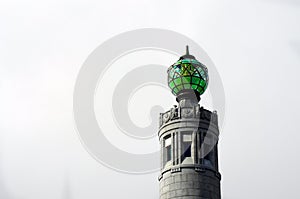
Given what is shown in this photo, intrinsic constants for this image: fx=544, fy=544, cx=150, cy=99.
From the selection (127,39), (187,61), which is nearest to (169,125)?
(187,61)

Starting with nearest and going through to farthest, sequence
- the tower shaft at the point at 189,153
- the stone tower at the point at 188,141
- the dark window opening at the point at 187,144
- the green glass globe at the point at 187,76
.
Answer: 1. the tower shaft at the point at 189,153
2. the stone tower at the point at 188,141
3. the dark window opening at the point at 187,144
4. the green glass globe at the point at 187,76

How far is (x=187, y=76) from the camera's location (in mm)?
53156

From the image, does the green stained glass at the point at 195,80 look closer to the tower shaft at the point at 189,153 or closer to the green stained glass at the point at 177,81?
the green stained glass at the point at 177,81

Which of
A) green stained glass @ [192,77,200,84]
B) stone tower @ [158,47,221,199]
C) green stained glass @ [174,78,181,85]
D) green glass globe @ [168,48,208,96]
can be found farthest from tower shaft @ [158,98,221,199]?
green stained glass @ [192,77,200,84]

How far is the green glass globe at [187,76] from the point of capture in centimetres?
5319

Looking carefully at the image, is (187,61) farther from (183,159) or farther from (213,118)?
(183,159)

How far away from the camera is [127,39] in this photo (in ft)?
194

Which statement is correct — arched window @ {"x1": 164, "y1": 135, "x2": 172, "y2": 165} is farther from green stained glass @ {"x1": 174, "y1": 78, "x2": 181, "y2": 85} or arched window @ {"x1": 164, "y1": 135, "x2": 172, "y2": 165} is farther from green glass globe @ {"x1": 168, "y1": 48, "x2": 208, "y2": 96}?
green stained glass @ {"x1": 174, "y1": 78, "x2": 181, "y2": 85}

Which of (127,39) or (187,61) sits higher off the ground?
(127,39)

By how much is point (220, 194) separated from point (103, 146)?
13565 mm

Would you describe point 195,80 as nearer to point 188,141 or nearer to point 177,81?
point 177,81

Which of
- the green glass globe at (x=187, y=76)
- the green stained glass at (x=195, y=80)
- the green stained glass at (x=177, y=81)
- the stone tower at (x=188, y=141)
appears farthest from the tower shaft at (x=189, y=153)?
the green stained glass at (x=195, y=80)

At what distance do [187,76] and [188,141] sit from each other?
6717mm

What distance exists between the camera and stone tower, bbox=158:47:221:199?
159ft
